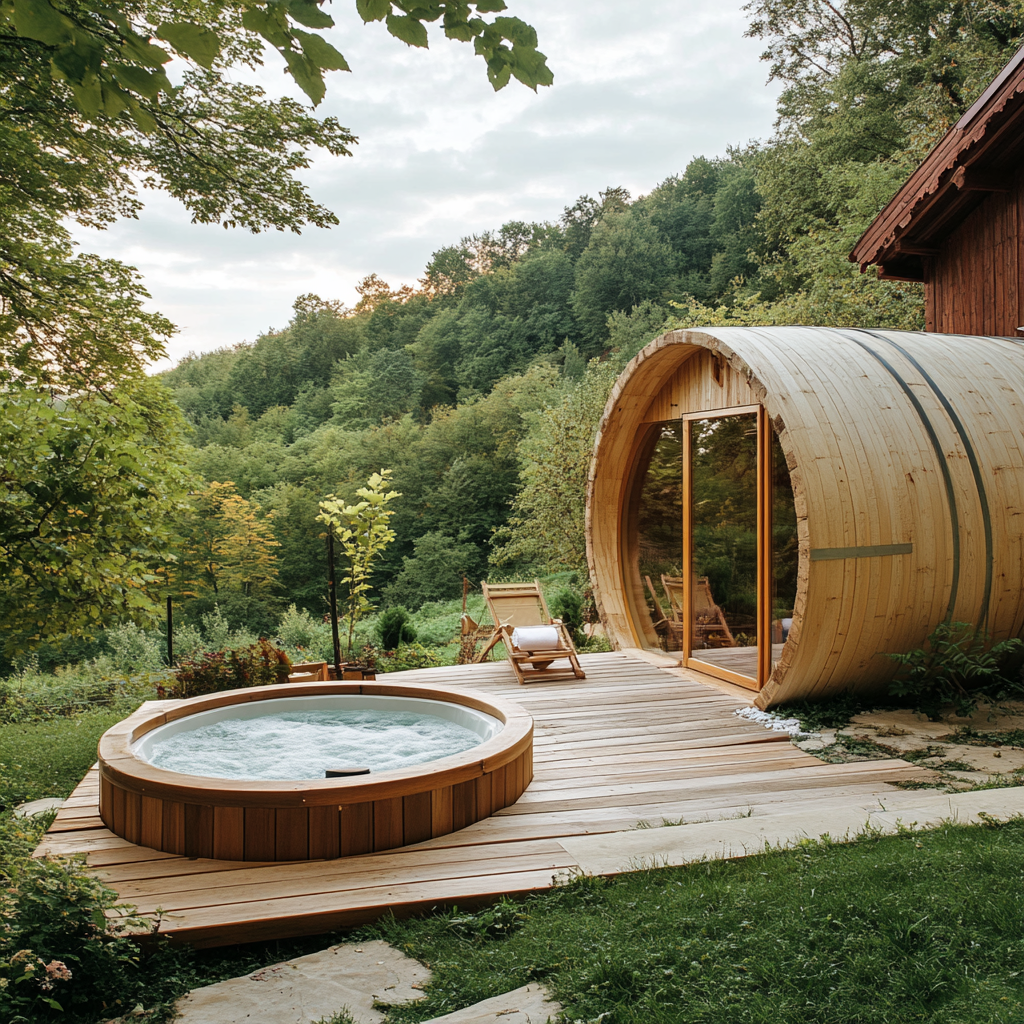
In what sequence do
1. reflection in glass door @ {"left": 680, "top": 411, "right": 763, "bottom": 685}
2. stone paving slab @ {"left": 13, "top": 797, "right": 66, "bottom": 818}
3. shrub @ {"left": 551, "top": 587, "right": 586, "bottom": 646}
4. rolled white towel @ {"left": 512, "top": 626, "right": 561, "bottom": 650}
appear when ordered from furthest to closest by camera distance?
1. shrub @ {"left": 551, "top": 587, "right": 586, "bottom": 646}
2. rolled white towel @ {"left": 512, "top": 626, "right": 561, "bottom": 650}
3. reflection in glass door @ {"left": 680, "top": 411, "right": 763, "bottom": 685}
4. stone paving slab @ {"left": 13, "top": 797, "right": 66, "bottom": 818}

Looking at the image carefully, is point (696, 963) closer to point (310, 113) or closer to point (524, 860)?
point (524, 860)

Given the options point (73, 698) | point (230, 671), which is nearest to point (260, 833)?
point (230, 671)

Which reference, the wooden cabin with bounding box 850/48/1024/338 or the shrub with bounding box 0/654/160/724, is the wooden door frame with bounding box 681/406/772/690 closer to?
the wooden cabin with bounding box 850/48/1024/338

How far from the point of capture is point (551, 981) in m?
2.28

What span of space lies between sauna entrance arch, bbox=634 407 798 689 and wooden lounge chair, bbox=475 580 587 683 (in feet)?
3.51

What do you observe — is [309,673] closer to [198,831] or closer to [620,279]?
[198,831]

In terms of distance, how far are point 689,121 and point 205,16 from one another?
28080 millimetres

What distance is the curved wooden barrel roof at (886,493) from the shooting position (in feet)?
16.4

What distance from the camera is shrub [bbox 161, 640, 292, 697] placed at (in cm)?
646

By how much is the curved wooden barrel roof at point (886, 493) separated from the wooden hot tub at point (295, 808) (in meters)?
2.44

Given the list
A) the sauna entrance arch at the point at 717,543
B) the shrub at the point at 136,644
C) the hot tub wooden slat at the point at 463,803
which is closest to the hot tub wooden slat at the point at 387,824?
the hot tub wooden slat at the point at 463,803

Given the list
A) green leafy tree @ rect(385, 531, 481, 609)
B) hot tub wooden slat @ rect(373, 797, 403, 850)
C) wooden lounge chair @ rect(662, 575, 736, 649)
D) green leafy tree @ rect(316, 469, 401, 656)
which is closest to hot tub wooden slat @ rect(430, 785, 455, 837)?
hot tub wooden slat @ rect(373, 797, 403, 850)

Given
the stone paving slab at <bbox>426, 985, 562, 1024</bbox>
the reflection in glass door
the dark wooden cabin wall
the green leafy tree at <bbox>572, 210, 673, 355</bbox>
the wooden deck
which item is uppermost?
the green leafy tree at <bbox>572, 210, 673, 355</bbox>

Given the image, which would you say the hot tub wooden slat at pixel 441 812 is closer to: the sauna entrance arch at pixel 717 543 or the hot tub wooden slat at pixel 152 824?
the hot tub wooden slat at pixel 152 824
